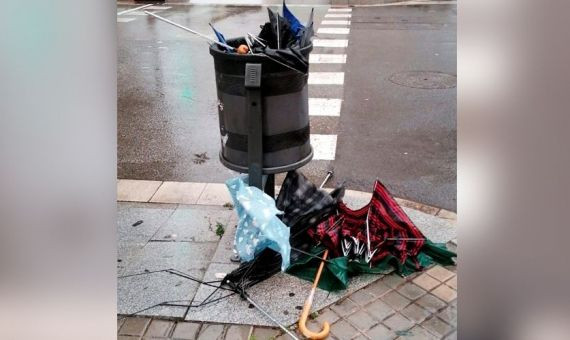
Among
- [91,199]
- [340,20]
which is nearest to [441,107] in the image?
[91,199]

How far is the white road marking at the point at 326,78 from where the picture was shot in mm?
9031

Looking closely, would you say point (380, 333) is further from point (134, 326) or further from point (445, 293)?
point (134, 326)

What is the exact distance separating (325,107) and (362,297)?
4.69 meters

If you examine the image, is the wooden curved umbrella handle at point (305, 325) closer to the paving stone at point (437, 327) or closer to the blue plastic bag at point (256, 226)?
the blue plastic bag at point (256, 226)

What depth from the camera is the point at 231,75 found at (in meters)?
3.71

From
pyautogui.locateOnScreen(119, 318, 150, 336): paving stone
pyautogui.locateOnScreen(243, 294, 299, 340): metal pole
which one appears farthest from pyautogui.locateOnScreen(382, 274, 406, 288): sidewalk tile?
pyautogui.locateOnScreen(119, 318, 150, 336): paving stone

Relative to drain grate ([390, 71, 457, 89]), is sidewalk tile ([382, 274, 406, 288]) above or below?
below

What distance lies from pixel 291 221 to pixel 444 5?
16.3 meters

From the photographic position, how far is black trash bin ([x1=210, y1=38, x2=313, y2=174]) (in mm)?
3656

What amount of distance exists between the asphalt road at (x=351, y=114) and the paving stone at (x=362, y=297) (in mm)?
1713

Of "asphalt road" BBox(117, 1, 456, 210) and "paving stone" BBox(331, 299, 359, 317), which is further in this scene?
"asphalt road" BBox(117, 1, 456, 210)

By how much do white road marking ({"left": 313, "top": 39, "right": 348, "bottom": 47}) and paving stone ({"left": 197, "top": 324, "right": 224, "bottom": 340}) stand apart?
377 inches

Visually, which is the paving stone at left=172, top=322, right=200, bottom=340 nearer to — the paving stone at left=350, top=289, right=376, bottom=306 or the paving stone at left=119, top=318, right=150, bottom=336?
the paving stone at left=119, top=318, right=150, bottom=336

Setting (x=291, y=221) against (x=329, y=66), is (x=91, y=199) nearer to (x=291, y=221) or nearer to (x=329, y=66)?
(x=291, y=221)
